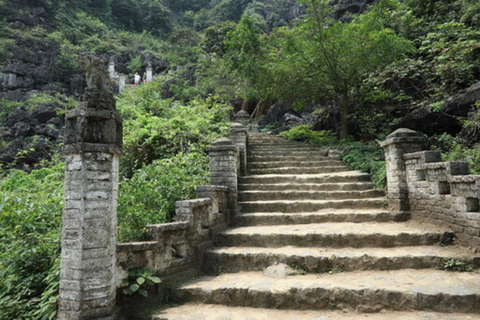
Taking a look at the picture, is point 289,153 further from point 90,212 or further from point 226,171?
point 90,212

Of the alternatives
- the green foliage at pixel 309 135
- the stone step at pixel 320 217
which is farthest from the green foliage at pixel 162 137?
the green foliage at pixel 309 135

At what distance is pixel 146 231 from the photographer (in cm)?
385

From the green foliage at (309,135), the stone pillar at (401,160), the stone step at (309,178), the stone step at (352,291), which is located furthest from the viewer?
the green foliage at (309,135)

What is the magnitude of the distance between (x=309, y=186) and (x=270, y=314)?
12.4 feet

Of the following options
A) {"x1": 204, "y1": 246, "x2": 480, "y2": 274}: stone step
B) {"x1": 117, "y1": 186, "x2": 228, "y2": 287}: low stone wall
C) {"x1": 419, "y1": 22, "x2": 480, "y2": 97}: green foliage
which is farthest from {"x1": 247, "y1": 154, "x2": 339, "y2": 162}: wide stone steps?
{"x1": 204, "y1": 246, "x2": 480, "y2": 274}: stone step

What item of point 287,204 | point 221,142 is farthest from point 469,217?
point 221,142

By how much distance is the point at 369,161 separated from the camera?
730 centimetres

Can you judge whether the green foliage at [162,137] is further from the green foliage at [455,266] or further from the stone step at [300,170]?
the green foliage at [455,266]

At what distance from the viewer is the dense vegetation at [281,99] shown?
12.9 ft

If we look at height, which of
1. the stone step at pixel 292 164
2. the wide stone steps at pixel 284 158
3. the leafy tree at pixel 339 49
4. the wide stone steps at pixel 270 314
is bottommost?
the wide stone steps at pixel 270 314

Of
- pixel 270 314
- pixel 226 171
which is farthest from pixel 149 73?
pixel 270 314

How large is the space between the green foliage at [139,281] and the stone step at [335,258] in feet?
3.44

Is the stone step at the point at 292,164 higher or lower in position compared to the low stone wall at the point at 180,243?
higher

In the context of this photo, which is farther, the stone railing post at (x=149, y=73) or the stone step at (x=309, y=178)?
the stone railing post at (x=149, y=73)
